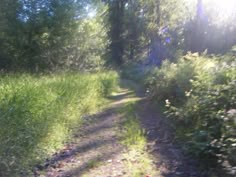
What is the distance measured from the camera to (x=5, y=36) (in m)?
18.8

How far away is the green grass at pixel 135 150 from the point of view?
16.5ft

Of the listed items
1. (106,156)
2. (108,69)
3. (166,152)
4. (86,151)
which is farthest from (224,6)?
(106,156)

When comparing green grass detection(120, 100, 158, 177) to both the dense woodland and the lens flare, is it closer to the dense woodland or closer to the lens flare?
the dense woodland

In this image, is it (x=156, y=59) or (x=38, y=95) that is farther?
(x=156, y=59)

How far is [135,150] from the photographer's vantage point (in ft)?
19.7

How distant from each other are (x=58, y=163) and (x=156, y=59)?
26.6 metres

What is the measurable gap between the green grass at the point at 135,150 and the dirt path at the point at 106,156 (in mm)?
73

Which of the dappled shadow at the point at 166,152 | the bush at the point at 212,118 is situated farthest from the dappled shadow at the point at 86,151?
the bush at the point at 212,118

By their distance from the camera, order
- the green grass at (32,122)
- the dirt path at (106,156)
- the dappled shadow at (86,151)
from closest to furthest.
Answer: the green grass at (32,122) < the dirt path at (106,156) < the dappled shadow at (86,151)

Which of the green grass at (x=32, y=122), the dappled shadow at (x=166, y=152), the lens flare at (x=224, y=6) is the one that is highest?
the lens flare at (x=224, y=6)

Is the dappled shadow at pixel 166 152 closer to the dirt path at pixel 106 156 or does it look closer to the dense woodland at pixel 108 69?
the dirt path at pixel 106 156

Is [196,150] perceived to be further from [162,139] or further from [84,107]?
[84,107]

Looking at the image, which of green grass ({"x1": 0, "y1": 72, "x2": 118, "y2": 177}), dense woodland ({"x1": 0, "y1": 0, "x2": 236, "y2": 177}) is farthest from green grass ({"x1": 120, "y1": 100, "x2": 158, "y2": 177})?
green grass ({"x1": 0, "y1": 72, "x2": 118, "y2": 177})

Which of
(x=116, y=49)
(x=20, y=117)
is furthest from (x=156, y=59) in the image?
(x=20, y=117)
